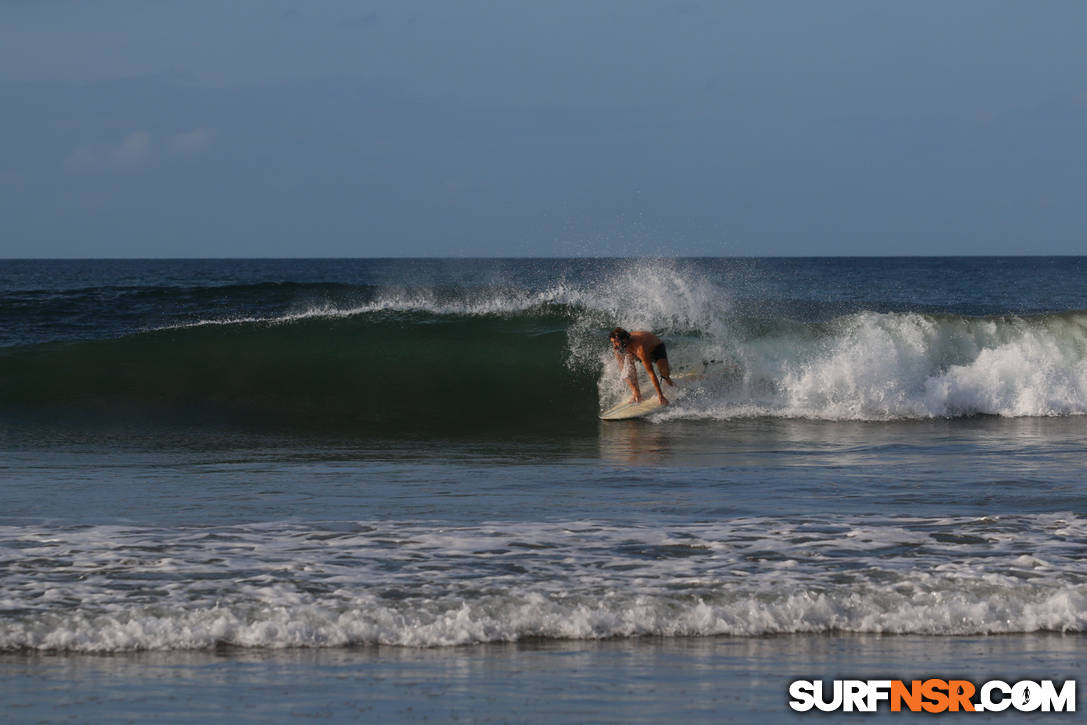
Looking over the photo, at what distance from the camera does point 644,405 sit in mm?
14766

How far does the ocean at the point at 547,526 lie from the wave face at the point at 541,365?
0.07 metres

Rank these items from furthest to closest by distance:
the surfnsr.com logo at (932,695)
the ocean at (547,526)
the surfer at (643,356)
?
the surfer at (643,356), the ocean at (547,526), the surfnsr.com logo at (932,695)

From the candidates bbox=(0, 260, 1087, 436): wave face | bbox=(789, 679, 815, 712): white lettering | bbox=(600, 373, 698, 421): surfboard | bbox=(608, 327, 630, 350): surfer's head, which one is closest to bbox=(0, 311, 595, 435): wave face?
bbox=(0, 260, 1087, 436): wave face

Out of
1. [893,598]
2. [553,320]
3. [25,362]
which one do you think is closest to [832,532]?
[893,598]

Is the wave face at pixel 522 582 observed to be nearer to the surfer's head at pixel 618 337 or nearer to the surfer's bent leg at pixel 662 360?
the surfer's head at pixel 618 337

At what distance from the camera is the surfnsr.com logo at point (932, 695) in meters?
4.70

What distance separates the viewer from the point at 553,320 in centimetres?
2031

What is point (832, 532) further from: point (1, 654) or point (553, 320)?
point (553, 320)

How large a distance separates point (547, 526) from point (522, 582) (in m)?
1.38

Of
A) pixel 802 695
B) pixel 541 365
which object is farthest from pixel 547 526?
pixel 541 365

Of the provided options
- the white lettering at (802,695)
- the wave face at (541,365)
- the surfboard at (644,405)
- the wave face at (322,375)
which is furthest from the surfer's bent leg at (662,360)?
the white lettering at (802,695)

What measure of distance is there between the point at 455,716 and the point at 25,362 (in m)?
15.4

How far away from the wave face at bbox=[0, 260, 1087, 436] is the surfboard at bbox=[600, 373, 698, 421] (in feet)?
0.52

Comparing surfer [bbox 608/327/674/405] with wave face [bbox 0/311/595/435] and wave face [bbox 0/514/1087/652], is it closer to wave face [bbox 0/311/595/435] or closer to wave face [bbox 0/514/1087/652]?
wave face [bbox 0/311/595/435]
